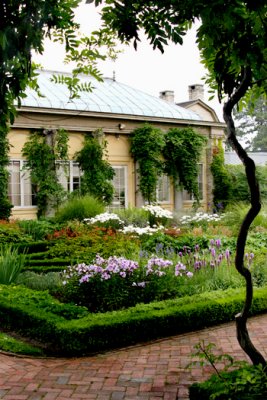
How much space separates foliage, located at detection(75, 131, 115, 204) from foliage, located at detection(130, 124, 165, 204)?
5.19 ft

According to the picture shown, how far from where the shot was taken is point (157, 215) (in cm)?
1577

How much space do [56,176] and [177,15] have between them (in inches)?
599

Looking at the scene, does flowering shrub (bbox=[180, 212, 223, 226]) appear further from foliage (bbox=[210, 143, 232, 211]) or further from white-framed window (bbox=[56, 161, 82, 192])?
foliage (bbox=[210, 143, 232, 211])

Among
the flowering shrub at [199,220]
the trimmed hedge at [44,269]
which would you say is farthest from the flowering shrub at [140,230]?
the flowering shrub at [199,220]

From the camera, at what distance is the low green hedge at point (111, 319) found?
627 cm

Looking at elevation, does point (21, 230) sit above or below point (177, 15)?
below

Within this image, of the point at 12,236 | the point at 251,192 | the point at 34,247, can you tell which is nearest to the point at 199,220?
the point at 12,236

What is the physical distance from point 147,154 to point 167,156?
1.38 m

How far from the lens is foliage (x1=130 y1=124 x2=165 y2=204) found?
20.2 m

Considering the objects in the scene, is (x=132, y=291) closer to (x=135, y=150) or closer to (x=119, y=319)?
(x=119, y=319)

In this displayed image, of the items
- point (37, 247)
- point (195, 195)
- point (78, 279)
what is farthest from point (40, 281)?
point (195, 195)

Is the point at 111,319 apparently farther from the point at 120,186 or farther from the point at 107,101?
the point at 107,101

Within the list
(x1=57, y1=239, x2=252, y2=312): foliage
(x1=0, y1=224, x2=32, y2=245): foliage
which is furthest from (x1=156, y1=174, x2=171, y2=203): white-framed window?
(x1=57, y1=239, x2=252, y2=312): foliage

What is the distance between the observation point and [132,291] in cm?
777
